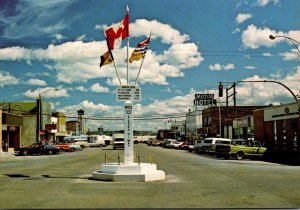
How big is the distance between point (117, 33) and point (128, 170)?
640 cm

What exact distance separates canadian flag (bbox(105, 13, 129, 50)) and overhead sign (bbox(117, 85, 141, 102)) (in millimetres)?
2151

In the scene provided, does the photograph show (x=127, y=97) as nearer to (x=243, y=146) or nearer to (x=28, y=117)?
(x=243, y=146)

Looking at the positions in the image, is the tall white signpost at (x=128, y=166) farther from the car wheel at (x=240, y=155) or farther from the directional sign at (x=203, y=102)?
the directional sign at (x=203, y=102)

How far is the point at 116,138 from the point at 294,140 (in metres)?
36.5

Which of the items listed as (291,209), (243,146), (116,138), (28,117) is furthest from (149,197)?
(28,117)

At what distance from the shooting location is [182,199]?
1342cm

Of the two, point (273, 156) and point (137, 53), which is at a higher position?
point (137, 53)

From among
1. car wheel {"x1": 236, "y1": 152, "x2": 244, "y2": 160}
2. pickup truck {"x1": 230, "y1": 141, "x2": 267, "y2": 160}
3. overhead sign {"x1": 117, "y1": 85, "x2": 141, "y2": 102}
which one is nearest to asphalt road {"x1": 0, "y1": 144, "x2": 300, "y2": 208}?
overhead sign {"x1": 117, "y1": 85, "x2": 141, "y2": 102}

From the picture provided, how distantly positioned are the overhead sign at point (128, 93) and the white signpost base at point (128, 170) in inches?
9.1

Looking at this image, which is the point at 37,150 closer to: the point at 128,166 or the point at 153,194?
the point at 128,166

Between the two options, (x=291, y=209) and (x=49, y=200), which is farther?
(x=49, y=200)

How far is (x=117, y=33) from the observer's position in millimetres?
20734

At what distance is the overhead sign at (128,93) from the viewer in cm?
2020

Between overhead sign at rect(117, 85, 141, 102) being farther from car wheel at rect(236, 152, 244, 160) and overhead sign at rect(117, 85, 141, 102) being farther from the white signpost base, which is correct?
car wheel at rect(236, 152, 244, 160)
